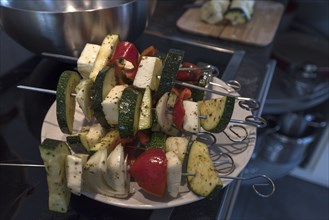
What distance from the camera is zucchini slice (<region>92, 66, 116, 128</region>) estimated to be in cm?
63

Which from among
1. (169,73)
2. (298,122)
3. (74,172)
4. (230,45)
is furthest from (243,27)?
(74,172)

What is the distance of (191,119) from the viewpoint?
0.63 m

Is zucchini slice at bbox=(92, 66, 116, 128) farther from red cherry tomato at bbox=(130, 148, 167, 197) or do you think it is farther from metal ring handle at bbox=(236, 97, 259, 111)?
metal ring handle at bbox=(236, 97, 259, 111)

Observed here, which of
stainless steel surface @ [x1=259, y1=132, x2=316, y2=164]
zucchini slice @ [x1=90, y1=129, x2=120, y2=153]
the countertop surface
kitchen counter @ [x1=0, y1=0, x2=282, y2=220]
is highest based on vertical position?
the countertop surface

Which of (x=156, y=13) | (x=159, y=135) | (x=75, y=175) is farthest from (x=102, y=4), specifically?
(x=75, y=175)

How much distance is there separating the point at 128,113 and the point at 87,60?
20 centimetres

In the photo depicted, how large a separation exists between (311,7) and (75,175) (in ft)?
6.01

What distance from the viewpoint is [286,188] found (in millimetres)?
1996

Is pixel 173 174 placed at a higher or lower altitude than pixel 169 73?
lower

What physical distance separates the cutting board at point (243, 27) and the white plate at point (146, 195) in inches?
21.6

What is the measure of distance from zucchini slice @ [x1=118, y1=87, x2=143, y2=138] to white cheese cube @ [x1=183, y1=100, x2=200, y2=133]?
0.35ft

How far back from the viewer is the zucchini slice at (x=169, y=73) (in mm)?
651

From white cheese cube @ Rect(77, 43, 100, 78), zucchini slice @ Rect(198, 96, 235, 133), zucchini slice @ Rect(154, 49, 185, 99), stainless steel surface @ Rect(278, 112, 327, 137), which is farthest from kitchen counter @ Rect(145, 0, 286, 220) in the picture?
stainless steel surface @ Rect(278, 112, 327, 137)

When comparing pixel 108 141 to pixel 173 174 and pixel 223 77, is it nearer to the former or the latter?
pixel 173 174
